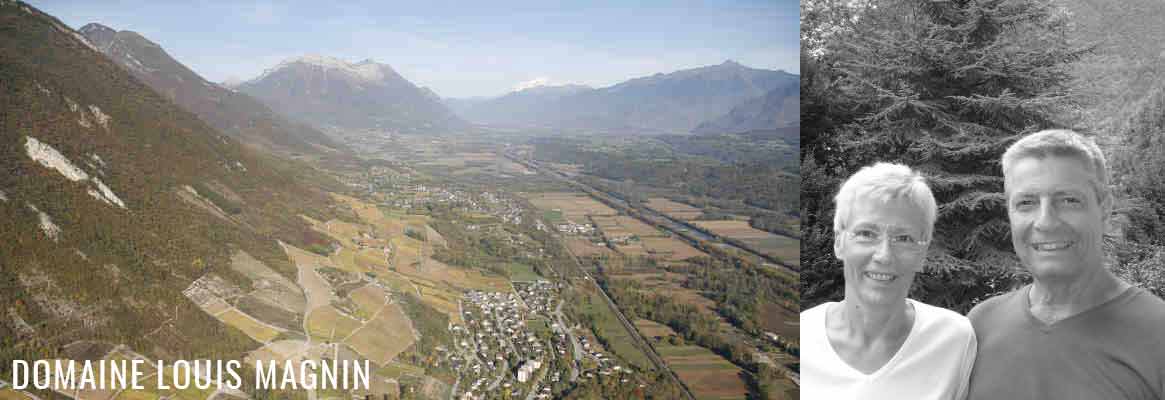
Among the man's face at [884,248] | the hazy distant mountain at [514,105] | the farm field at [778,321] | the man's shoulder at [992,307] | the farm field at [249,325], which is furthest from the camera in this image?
Answer: the hazy distant mountain at [514,105]

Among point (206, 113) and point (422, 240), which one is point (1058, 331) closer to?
point (422, 240)

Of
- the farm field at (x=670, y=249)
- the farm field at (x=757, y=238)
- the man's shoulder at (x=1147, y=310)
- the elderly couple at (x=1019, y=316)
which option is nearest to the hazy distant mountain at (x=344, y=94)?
the farm field at (x=670, y=249)

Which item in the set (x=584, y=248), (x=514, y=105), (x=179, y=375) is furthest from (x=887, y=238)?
(x=514, y=105)

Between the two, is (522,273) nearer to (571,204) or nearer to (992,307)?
(571,204)

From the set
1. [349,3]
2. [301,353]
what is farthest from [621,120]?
[301,353]

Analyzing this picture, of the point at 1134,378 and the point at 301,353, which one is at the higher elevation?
the point at 1134,378

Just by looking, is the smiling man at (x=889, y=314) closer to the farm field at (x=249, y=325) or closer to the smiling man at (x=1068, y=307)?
the smiling man at (x=1068, y=307)
